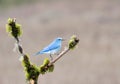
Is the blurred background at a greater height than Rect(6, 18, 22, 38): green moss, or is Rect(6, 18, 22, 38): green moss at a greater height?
Rect(6, 18, 22, 38): green moss

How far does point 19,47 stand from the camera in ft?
8.32

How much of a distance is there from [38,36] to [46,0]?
15842 mm

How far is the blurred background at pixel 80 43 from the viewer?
10992 mm

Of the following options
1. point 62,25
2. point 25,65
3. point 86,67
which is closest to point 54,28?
point 62,25

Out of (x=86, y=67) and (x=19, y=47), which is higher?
(x=19, y=47)

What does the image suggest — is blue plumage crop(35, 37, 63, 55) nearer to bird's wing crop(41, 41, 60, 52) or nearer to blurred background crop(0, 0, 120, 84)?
bird's wing crop(41, 41, 60, 52)

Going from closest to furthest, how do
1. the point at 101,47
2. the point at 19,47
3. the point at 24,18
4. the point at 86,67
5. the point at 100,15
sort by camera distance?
the point at 19,47 < the point at 86,67 < the point at 101,47 < the point at 100,15 < the point at 24,18

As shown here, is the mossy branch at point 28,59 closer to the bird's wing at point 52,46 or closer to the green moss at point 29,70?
the green moss at point 29,70

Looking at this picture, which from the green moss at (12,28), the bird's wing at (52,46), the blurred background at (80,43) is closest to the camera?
the green moss at (12,28)

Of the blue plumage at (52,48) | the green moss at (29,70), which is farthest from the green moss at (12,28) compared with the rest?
the blue plumage at (52,48)

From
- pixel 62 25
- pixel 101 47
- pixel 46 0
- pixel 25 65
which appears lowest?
pixel 46 0

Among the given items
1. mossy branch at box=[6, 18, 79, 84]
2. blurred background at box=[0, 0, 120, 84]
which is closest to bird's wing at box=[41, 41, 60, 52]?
mossy branch at box=[6, 18, 79, 84]

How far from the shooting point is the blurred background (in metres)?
11.0

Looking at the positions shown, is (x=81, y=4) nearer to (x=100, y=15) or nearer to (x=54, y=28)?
(x=100, y=15)
